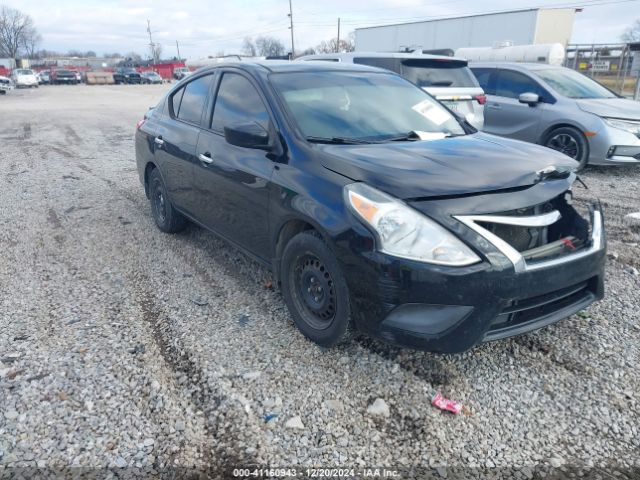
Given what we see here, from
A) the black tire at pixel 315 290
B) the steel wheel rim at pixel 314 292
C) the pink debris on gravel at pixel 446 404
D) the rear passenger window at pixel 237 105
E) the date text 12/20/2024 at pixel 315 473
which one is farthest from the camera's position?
the rear passenger window at pixel 237 105

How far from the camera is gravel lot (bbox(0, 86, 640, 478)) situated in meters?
2.38

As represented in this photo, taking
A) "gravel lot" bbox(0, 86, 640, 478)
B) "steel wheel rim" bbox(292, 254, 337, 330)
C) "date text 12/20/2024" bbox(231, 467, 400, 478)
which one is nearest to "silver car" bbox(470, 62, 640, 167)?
"gravel lot" bbox(0, 86, 640, 478)

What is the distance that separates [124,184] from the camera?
7.49 meters

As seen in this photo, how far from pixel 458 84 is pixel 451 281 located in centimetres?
627

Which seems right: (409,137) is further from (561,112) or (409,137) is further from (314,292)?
(561,112)

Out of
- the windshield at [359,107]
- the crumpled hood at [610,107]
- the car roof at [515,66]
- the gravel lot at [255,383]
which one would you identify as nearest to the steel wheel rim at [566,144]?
the crumpled hood at [610,107]

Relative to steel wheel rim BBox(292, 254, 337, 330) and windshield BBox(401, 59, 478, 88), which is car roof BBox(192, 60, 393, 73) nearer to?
steel wheel rim BBox(292, 254, 337, 330)

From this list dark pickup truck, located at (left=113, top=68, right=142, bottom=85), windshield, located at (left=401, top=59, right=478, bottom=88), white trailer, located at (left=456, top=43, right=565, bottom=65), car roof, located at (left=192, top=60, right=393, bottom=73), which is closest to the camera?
car roof, located at (left=192, top=60, right=393, bottom=73)

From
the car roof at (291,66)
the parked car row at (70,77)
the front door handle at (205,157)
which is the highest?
the car roof at (291,66)

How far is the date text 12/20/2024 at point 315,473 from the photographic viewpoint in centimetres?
225

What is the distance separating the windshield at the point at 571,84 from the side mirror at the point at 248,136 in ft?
22.3

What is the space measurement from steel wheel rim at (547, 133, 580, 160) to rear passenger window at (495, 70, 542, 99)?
3.01 ft

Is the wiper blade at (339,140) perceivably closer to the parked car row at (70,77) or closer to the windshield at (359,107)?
the windshield at (359,107)

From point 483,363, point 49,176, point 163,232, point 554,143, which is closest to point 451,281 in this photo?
point 483,363
